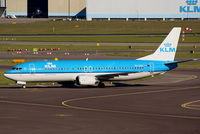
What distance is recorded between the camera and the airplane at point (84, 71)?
69.3 meters

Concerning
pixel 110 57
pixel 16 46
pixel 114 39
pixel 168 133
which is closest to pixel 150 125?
pixel 168 133

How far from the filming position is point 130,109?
52.2 m

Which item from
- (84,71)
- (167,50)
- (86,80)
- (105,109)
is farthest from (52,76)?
(105,109)

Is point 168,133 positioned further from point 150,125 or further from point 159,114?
point 159,114

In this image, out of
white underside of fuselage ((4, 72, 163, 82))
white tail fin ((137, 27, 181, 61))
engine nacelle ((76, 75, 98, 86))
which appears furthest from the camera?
white tail fin ((137, 27, 181, 61))

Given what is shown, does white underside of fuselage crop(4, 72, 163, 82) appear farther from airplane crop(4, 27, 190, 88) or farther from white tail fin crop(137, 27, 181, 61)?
white tail fin crop(137, 27, 181, 61)

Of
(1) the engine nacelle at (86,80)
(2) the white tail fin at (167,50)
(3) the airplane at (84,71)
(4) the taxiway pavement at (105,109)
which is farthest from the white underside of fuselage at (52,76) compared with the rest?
(2) the white tail fin at (167,50)

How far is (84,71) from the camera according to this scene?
2761 inches

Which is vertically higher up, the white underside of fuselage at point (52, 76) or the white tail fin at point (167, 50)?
the white tail fin at point (167, 50)

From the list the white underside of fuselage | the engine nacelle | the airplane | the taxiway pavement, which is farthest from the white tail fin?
the engine nacelle

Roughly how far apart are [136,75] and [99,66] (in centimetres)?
476

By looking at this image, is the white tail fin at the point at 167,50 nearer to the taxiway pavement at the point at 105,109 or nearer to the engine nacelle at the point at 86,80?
the taxiway pavement at the point at 105,109

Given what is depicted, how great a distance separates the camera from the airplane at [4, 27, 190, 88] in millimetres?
69312

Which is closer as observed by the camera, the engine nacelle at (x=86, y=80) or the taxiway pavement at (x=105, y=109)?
the taxiway pavement at (x=105, y=109)
